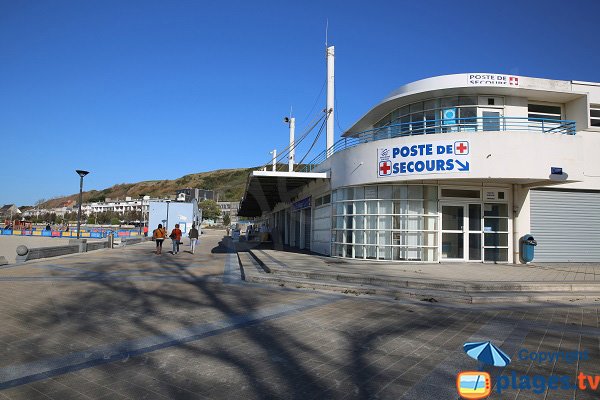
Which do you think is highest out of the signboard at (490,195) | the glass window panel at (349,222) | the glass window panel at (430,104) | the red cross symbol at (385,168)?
the glass window panel at (430,104)

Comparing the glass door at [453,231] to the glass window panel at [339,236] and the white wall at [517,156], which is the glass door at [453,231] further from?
the glass window panel at [339,236]

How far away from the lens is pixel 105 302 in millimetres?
8836

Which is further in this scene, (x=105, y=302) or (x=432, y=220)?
(x=432, y=220)

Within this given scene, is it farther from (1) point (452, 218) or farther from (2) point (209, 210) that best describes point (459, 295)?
(2) point (209, 210)

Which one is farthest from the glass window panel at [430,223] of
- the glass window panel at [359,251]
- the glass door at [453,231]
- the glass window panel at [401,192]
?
the glass window panel at [359,251]

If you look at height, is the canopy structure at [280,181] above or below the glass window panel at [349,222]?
above

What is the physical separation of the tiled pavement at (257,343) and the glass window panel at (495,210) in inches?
310

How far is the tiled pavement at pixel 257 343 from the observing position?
4.24m

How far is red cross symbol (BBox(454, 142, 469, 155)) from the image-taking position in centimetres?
1430

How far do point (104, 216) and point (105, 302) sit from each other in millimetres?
150445

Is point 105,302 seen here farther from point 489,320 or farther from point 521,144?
point 521,144

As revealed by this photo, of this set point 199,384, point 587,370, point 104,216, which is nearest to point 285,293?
point 199,384

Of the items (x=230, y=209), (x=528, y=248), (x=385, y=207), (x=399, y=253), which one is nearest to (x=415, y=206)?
(x=385, y=207)

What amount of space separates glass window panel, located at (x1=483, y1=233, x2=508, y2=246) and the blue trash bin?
2.15 ft
